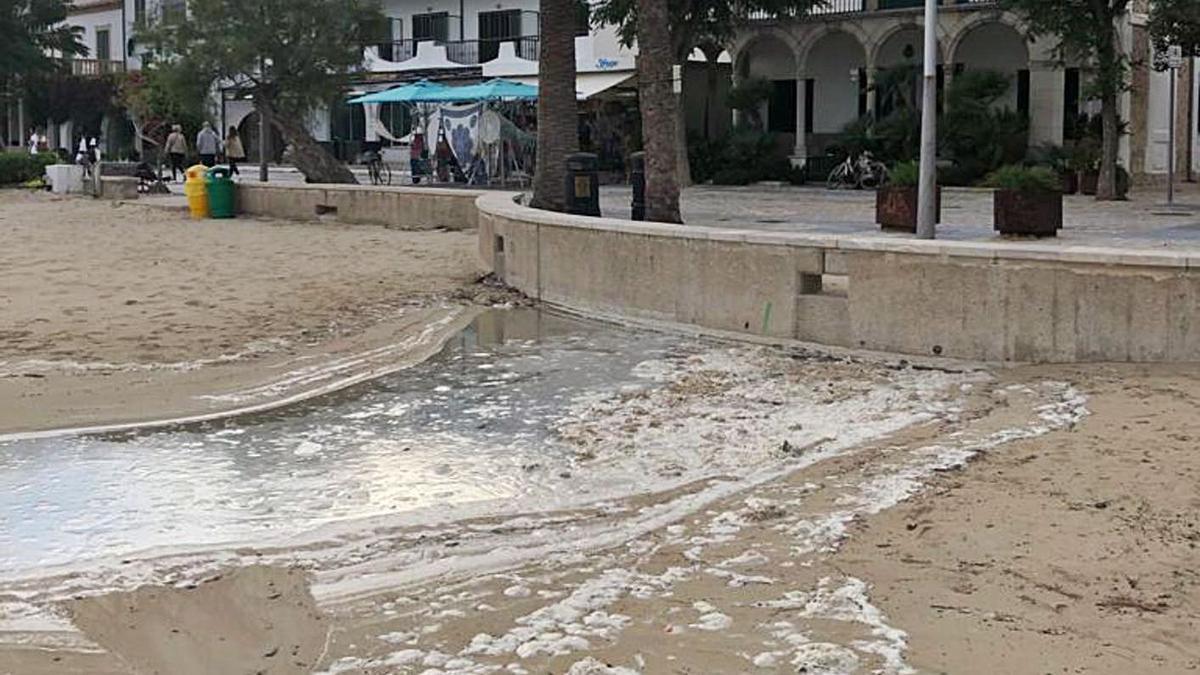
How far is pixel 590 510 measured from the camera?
7055 millimetres

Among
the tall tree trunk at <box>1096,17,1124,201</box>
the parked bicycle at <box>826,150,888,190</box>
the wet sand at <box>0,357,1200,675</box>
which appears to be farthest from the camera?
the parked bicycle at <box>826,150,888,190</box>

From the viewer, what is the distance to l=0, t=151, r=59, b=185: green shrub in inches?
1528

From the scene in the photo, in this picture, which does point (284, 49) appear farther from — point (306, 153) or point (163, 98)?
point (163, 98)

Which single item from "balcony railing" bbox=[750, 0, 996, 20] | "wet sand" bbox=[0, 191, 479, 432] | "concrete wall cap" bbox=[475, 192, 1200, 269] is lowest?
"wet sand" bbox=[0, 191, 479, 432]

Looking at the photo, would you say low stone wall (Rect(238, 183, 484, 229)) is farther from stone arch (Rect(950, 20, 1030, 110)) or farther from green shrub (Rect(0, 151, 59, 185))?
green shrub (Rect(0, 151, 59, 185))

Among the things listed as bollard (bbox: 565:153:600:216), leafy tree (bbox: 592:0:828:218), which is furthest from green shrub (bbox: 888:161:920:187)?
leafy tree (bbox: 592:0:828:218)

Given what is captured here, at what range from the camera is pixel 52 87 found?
56062 millimetres

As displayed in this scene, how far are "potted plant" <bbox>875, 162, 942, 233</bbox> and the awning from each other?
18071 mm

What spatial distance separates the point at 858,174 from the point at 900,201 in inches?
583

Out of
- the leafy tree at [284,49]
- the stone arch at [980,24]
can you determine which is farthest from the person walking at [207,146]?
the stone arch at [980,24]

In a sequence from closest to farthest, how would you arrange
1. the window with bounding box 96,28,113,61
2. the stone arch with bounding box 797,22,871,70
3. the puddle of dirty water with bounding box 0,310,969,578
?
the puddle of dirty water with bounding box 0,310,969,578, the stone arch with bounding box 797,22,871,70, the window with bounding box 96,28,113,61

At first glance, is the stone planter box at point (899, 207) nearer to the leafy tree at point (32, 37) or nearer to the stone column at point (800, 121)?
the stone column at point (800, 121)

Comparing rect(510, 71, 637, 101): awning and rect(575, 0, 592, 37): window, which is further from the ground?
rect(575, 0, 592, 37): window

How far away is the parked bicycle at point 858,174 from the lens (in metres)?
31.7
